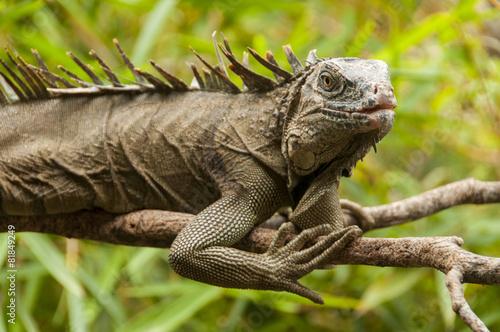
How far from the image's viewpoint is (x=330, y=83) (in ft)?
9.57

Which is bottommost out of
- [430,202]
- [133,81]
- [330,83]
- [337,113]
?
[430,202]

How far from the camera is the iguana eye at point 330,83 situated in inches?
113

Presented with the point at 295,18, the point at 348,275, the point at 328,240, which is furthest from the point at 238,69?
the point at 295,18

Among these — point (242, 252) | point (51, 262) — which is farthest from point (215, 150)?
point (51, 262)

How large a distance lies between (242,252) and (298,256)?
0.32 metres

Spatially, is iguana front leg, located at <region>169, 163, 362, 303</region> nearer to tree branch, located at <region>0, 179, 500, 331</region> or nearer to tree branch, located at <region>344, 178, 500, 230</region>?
tree branch, located at <region>0, 179, 500, 331</region>

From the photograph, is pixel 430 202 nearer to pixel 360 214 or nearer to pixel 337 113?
pixel 360 214

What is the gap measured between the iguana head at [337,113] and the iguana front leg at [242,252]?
366 millimetres

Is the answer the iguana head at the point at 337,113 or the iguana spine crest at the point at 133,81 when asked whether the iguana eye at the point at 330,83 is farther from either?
the iguana spine crest at the point at 133,81

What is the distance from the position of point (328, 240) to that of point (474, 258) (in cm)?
77

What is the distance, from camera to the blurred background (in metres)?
5.10

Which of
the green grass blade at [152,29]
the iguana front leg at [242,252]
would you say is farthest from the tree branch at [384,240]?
the green grass blade at [152,29]

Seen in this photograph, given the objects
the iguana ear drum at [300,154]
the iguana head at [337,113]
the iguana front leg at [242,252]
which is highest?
the iguana head at [337,113]

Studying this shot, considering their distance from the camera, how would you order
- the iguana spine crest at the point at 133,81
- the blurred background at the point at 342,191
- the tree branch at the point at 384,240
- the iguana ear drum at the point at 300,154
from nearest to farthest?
the tree branch at the point at 384,240 < the iguana ear drum at the point at 300,154 < the iguana spine crest at the point at 133,81 < the blurred background at the point at 342,191
